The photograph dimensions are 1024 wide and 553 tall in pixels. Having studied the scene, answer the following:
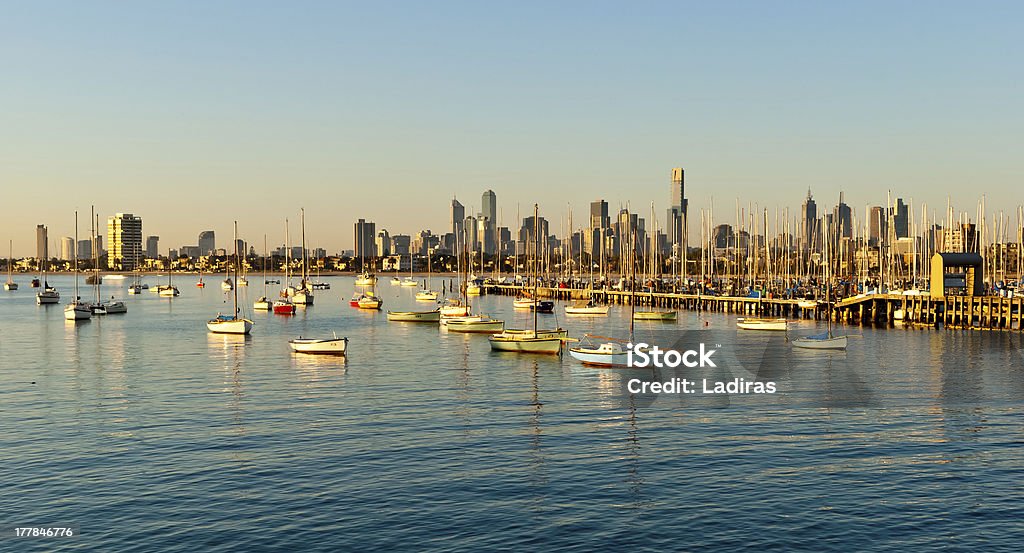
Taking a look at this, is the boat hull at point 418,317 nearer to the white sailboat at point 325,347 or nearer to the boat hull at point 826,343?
the white sailboat at point 325,347

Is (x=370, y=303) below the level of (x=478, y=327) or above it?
above

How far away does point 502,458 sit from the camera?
4519 cm

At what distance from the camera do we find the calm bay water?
34312 mm

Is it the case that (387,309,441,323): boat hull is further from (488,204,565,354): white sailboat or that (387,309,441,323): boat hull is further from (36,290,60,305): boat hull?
(36,290,60,305): boat hull

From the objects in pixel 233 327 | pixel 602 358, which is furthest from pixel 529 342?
pixel 233 327

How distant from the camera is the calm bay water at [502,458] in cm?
3431

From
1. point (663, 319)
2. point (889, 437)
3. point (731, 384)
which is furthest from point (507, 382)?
point (663, 319)

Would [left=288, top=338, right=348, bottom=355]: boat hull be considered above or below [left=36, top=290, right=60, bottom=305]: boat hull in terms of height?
below

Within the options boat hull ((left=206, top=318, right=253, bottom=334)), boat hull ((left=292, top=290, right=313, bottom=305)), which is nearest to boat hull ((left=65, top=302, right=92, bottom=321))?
boat hull ((left=206, top=318, right=253, bottom=334))

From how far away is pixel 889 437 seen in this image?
50.2 m

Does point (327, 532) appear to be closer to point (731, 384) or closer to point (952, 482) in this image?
point (952, 482)

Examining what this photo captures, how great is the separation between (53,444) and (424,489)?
21780mm

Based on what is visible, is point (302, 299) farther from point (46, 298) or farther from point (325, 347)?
point (325, 347)

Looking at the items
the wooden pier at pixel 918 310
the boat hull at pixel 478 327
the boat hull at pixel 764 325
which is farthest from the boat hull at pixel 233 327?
the boat hull at pixel 764 325
